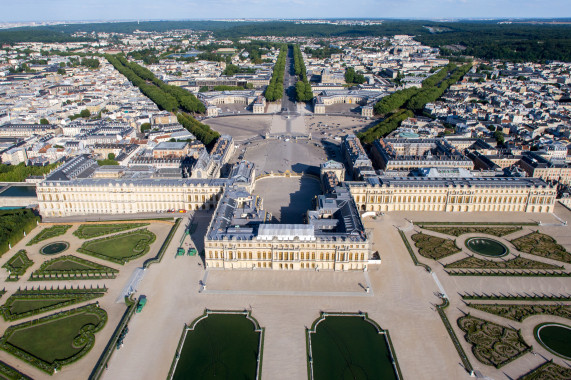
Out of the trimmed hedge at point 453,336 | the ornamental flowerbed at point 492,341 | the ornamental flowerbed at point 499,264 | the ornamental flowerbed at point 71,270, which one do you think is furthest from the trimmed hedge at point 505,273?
the ornamental flowerbed at point 71,270

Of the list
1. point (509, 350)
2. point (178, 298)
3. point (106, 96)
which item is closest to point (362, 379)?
point (509, 350)

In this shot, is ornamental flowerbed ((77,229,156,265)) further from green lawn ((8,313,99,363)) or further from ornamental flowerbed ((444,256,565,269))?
ornamental flowerbed ((444,256,565,269))

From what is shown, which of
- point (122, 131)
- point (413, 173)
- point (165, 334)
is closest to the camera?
point (165, 334)

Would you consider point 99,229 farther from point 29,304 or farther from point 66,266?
point 29,304

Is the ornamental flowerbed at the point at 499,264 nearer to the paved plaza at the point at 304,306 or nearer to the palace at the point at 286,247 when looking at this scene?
the paved plaza at the point at 304,306

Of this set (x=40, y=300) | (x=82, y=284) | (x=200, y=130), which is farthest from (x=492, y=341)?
(x=200, y=130)

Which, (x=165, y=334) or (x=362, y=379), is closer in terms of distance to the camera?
(x=362, y=379)

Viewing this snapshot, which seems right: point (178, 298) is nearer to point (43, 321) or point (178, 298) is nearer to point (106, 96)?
point (43, 321)

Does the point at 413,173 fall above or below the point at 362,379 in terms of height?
above
